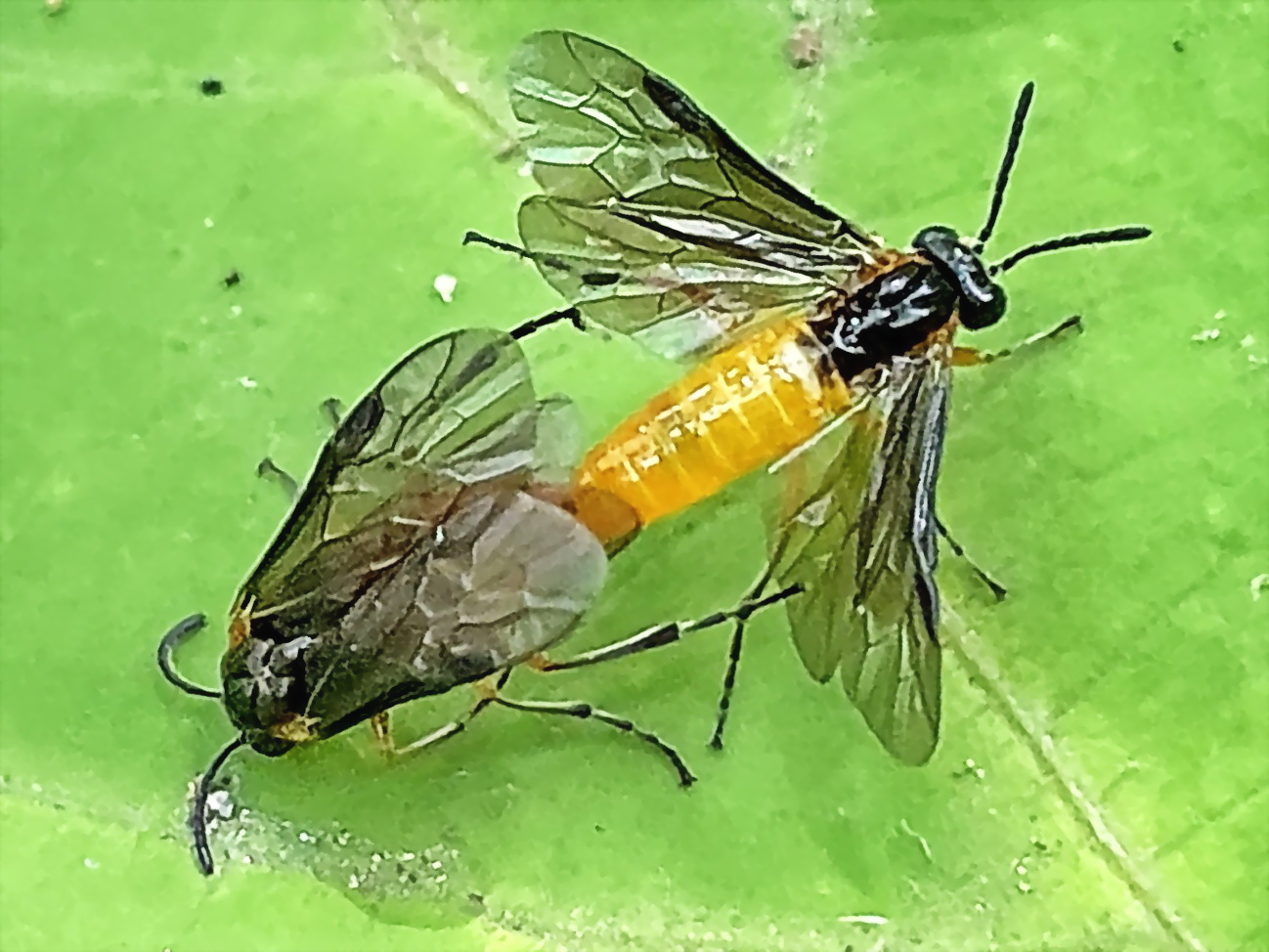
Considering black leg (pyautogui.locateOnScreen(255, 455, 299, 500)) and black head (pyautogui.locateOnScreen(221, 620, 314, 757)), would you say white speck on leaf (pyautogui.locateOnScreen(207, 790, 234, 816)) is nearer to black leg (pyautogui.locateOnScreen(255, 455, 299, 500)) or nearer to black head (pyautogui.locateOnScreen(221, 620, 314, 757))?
black head (pyautogui.locateOnScreen(221, 620, 314, 757))

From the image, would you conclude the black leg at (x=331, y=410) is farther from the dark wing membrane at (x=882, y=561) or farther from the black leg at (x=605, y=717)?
the dark wing membrane at (x=882, y=561)

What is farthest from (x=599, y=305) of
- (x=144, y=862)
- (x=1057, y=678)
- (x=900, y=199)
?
(x=144, y=862)

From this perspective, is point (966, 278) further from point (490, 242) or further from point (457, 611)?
point (457, 611)

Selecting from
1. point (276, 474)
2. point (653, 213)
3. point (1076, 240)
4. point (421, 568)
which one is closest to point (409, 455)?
point (421, 568)

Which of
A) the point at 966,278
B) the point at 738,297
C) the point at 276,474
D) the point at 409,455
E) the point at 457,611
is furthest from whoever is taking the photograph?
the point at 738,297

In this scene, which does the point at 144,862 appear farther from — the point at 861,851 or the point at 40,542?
the point at 861,851

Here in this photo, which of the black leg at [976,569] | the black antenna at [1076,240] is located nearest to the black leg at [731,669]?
the black leg at [976,569]
